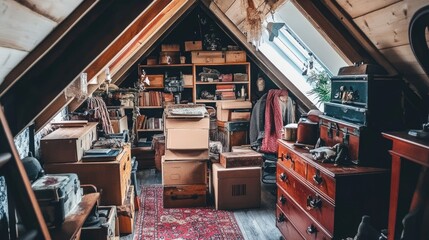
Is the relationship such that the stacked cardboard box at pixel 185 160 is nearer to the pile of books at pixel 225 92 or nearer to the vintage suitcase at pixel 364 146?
the pile of books at pixel 225 92

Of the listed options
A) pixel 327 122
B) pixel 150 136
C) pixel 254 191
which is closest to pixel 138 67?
pixel 150 136

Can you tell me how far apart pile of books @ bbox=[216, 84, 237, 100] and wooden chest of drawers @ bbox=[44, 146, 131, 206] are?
2.84 meters

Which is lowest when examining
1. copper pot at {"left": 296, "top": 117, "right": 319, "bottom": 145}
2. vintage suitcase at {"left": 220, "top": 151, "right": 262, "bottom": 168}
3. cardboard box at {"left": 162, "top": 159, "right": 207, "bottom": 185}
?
cardboard box at {"left": 162, "top": 159, "right": 207, "bottom": 185}

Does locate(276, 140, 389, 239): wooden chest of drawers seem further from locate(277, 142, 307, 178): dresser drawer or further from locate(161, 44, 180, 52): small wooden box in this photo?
locate(161, 44, 180, 52): small wooden box

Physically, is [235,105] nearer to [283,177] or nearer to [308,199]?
[283,177]

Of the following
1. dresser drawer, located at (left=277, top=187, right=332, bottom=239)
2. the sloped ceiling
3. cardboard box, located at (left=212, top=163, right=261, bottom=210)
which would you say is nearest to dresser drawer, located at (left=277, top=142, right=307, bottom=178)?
dresser drawer, located at (left=277, top=187, right=332, bottom=239)

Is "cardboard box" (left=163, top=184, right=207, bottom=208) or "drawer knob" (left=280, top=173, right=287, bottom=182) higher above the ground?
"drawer knob" (left=280, top=173, right=287, bottom=182)

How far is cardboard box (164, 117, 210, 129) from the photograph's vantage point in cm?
397

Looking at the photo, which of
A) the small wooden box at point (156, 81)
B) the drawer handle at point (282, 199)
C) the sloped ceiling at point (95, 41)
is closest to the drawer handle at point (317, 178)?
the drawer handle at point (282, 199)

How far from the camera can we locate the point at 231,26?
470 cm

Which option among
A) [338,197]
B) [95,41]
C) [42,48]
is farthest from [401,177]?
[95,41]

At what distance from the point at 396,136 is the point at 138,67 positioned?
4.59 m

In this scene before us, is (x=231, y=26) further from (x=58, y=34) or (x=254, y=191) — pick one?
(x=58, y=34)

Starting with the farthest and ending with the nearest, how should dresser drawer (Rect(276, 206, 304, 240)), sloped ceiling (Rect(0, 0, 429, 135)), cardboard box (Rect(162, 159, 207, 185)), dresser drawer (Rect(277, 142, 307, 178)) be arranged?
cardboard box (Rect(162, 159, 207, 185))
dresser drawer (Rect(276, 206, 304, 240))
dresser drawer (Rect(277, 142, 307, 178))
sloped ceiling (Rect(0, 0, 429, 135))
